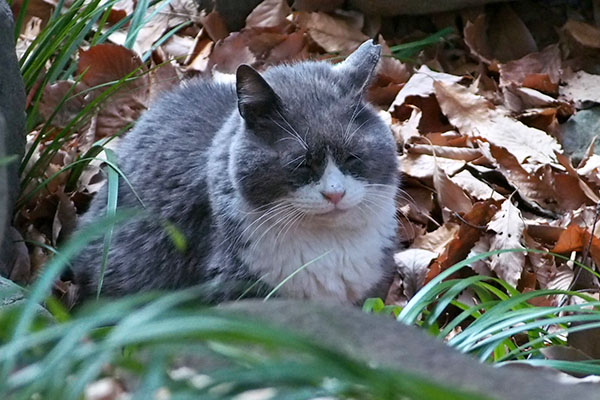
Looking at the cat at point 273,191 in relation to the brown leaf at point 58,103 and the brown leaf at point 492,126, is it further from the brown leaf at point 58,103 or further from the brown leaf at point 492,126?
the brown leaf at point 492,126

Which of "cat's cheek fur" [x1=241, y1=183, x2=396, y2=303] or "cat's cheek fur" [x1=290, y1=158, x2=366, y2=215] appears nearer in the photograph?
"cat's cheek fur" [x1=290, y1=158, x2=366, y2=215]

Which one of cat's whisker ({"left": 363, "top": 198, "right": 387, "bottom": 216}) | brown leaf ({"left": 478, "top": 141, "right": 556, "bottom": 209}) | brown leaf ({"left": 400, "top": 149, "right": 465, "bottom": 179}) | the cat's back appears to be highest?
the cat's back

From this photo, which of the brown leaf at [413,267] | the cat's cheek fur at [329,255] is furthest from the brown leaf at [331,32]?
the cat's cheek fur at [329,255]

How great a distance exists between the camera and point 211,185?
305 cm

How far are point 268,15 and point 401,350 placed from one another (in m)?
3.25

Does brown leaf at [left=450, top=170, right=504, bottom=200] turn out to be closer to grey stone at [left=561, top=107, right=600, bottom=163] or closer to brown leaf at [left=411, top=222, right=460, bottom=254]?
brown leaf at [left=411, top=222, right=460, bottom=254]

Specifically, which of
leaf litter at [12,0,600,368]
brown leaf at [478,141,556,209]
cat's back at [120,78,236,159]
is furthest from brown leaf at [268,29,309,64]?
brown leaf at [478,141,556,209]

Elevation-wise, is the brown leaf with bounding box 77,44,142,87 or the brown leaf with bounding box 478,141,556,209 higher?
the brown leaf with bounding box 77,44,142,87

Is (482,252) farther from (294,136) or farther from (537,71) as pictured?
(537,71)

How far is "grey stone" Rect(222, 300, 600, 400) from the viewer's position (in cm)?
153

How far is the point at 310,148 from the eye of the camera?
9.20 feet

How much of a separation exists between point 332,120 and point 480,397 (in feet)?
5.59

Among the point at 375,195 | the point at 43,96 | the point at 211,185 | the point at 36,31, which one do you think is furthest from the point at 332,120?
the point at 36,31

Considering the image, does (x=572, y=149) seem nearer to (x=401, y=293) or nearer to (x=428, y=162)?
(x=428, y=162)
